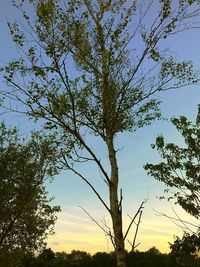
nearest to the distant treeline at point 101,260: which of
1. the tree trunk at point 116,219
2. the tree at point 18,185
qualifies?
A: the tree at point 18,185

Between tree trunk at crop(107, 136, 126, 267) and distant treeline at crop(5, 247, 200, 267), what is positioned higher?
distant treeline at crop(5, 247, 200, 267)

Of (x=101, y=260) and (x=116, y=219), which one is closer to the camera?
(x=116, y=219)

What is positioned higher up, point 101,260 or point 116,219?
point 101,260

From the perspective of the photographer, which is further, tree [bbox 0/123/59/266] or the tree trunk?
tree [bbox 0/123/59/266]

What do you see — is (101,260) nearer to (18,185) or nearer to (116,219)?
(18,185)

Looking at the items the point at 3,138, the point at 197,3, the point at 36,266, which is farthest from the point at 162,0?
the point at 36,266

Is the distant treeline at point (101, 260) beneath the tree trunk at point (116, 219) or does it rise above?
above

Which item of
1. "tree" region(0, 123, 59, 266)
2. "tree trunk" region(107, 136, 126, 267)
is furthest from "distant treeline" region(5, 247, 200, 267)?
"tree trunk" region(107, 136, 126, 267)

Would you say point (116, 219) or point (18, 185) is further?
point (18, 185)

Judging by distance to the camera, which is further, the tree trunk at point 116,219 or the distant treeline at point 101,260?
the distant treeline at point 101,260

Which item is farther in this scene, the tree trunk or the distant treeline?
the distant treeline

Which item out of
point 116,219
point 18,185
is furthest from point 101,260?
point 116,219

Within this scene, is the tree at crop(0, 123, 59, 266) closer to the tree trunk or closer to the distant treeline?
the distant treeline

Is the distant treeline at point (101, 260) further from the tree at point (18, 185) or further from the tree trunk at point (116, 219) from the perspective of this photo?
the tree trunk at point (116, 219)
